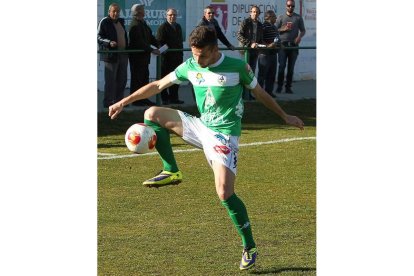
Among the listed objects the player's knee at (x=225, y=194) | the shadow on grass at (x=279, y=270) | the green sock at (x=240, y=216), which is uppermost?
the player's knee at (x=225, y=194)

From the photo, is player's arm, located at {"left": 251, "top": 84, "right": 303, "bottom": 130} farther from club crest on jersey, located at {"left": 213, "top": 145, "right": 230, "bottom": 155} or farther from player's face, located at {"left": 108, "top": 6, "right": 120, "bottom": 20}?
player's face, located at {"left": 108, "top": 6, "right": 120, "bottom": 20}

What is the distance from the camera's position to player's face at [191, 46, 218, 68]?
9.16 meters

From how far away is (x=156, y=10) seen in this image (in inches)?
751

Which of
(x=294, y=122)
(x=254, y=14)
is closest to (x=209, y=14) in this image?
(x=254, y=14)

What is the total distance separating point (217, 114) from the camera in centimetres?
947

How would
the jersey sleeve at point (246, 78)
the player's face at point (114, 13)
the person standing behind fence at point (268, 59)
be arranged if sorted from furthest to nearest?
1. the person standing behind fence at point (268, 59)
2. the player's face at point (114, 13)
3. the jersey sleeve at point (246, 78)

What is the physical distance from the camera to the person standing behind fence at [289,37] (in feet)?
A: 53.4

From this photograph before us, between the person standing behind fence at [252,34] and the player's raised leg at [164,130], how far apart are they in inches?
301

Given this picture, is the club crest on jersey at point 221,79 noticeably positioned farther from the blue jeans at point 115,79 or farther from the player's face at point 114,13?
the player's face at point 114,13

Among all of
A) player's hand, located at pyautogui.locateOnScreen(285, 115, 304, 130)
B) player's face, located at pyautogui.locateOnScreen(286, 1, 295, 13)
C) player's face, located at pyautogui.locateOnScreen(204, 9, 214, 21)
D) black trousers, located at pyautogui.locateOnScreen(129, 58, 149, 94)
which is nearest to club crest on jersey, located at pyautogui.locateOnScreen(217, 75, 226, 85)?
player's hand, located at pyautogui.locateOnScreen(285, 115, 304, 130)

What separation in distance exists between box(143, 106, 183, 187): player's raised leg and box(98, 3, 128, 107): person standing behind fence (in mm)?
4608

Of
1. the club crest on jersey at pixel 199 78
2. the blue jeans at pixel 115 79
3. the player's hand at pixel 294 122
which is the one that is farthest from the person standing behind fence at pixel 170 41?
the player's hand at pixel 294 122
